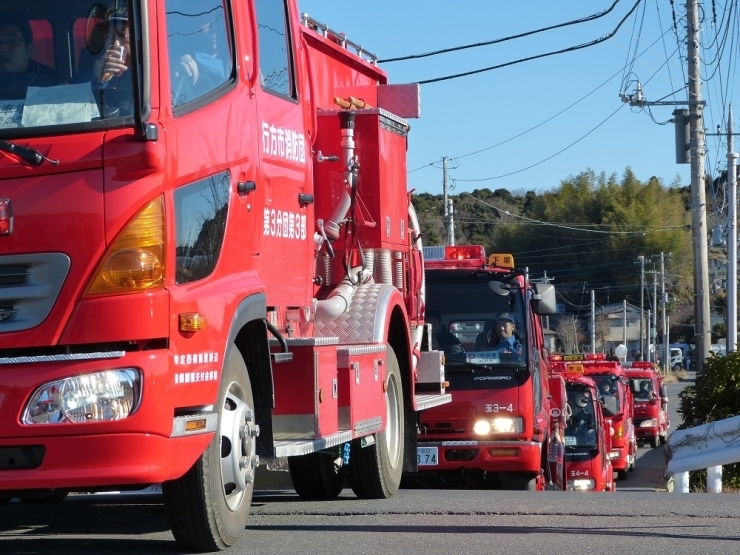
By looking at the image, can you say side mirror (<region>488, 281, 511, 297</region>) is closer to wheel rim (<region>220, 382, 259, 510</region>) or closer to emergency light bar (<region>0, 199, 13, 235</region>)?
wheel rim (<region>220, 382, 259, 510</region>)

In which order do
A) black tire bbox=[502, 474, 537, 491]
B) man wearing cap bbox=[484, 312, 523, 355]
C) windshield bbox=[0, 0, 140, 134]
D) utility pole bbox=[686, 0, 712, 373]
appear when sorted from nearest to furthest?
windshield bbox=[0, 0, 140, 134]
man wearing cap bbox=[484, 312, 523, 355]
black tire bbox=[502, 474, 537, 491]
utility pole bbox=[686, 0, 712, 373]

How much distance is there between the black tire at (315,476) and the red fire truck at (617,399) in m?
13.8

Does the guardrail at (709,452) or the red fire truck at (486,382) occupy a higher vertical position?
the red fire truck at (486,382)

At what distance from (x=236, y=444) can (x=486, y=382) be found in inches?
290

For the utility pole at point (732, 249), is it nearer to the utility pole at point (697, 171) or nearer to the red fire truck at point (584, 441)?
the utility pole at point (697, 171)

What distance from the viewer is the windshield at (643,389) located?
3397 cm

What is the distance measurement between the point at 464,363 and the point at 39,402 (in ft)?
28.2

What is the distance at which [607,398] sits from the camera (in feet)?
87.3

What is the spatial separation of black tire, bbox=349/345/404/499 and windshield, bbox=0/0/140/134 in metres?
4.00

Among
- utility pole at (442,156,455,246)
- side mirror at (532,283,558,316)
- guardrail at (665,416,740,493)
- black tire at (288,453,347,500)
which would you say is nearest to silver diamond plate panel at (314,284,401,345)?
black tire at (288,453,347,500)

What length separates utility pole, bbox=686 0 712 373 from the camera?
2827cm

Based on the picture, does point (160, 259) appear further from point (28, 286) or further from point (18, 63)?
point (18, 63)

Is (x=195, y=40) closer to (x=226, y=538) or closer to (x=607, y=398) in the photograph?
(x=226, y=538)

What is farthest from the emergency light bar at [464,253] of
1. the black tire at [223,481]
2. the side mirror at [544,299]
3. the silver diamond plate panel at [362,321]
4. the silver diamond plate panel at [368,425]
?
the black tire at [223,481]
